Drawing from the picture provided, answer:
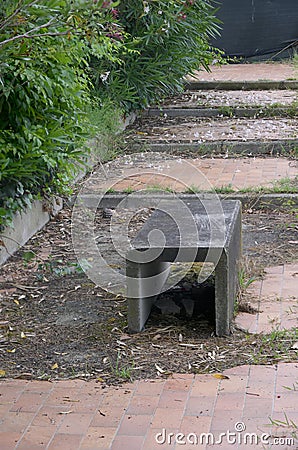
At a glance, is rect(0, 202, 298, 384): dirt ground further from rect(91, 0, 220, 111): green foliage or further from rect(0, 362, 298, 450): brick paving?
rect(91, 0, 220, 111): green foliage

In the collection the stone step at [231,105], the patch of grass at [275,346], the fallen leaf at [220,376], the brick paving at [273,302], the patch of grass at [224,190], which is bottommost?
the stone step at [231,105]

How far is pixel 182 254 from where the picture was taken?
4234mm

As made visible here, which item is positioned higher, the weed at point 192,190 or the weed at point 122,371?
the weed at point 122,371

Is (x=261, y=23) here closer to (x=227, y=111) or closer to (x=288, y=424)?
(x=227, y=111)

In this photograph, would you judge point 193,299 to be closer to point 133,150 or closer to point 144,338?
point 144,338

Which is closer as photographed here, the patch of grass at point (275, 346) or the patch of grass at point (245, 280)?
the patch of grass at point (275, 346)

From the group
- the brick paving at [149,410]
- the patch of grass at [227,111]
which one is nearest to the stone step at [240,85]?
the patch of grass at [227,111]

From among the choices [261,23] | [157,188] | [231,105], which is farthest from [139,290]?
[261,23]

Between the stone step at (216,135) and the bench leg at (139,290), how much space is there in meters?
4.49

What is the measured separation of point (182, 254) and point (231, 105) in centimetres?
732

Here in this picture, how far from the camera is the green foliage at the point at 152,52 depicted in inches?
368

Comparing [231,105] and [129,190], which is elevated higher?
[129,190]

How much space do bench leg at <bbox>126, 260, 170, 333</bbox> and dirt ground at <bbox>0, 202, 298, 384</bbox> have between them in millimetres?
73

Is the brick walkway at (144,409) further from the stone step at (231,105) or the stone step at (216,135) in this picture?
the stone step at (231,105)
